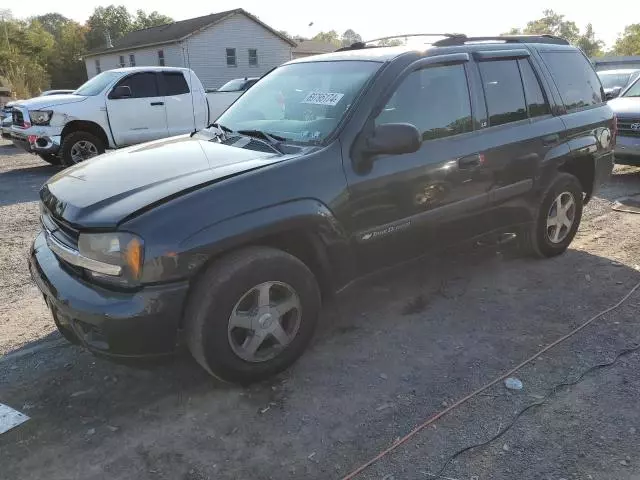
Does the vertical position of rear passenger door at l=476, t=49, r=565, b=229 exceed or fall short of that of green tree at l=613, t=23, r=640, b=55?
→ it falls short

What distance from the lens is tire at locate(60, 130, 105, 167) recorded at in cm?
970

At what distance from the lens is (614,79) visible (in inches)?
472

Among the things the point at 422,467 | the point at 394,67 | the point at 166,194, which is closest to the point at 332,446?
the point at 422,467

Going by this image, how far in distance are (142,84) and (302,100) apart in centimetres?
783

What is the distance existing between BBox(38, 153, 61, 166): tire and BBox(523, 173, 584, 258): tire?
27.9 feet

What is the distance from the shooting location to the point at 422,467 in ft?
8.16

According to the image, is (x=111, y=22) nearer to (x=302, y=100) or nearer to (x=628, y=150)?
(x=628, y=150)

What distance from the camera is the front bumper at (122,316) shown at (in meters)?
2.62

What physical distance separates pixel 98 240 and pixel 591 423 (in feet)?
8.66

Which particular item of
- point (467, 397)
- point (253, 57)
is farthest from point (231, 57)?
point (467, 397)

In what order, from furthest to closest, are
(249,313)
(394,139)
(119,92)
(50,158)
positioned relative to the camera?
(50,158) → (119,92) → (394,139) → (249,313)

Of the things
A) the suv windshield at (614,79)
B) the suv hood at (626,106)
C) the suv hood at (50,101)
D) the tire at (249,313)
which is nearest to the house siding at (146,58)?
the suv hood at (50,101)

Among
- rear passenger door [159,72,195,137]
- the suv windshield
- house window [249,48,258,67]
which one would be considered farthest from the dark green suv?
house window [249,48,258,67]

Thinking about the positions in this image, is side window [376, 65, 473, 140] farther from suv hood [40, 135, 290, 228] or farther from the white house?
the white house
